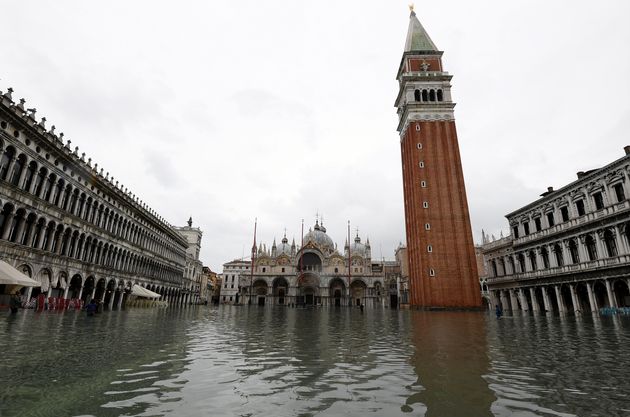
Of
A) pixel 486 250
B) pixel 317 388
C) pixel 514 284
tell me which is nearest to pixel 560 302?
pixel 514 284

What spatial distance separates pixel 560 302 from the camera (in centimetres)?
3297

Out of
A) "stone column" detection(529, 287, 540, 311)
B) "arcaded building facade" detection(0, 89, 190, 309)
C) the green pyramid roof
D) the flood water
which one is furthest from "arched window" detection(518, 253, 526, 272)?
"arcaded building facade" detection(0, 89, 190, 309)

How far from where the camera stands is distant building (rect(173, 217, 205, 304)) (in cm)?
6869

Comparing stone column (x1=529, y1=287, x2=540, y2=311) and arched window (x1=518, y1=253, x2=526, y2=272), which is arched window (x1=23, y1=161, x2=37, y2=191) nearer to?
stone column (x1=529, y1=287, x2=540, y2=311)

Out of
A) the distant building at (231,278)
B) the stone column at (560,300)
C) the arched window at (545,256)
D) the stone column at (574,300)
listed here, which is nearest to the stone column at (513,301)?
the arched window at (545,256)

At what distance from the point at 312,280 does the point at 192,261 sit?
24.5 meters

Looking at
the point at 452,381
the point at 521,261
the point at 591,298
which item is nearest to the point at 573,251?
the point at 591,298

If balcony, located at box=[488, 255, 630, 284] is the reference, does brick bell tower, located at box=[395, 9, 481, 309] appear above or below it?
above

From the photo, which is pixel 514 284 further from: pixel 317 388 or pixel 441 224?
pixel 317 388

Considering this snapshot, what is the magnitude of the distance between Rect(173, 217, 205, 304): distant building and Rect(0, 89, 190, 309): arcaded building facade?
24.2 metres

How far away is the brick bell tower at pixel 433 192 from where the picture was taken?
136 feet

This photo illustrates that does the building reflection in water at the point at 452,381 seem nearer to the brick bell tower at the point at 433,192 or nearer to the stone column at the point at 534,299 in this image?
the stone column at the point at 534,299

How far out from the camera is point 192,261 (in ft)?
234

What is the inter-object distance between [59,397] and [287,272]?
7230cm
